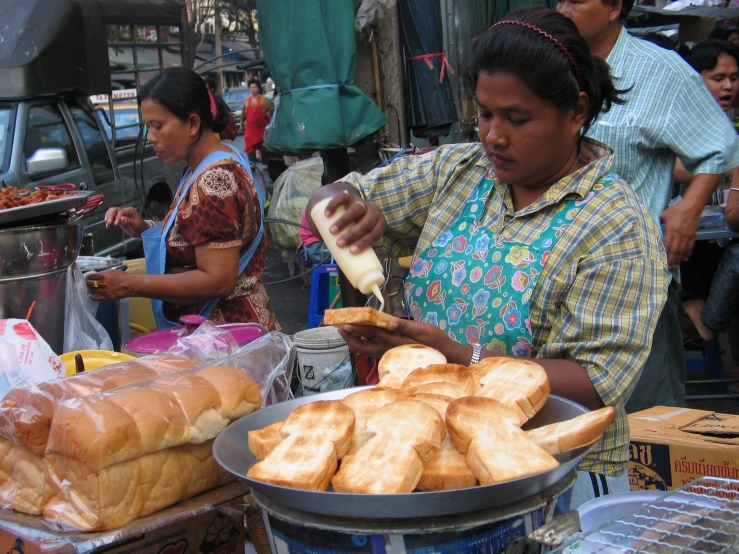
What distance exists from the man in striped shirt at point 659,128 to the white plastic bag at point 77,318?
2.00 metres

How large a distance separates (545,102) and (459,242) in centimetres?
42

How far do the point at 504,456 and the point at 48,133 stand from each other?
21.9 ft

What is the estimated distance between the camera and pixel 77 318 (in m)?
2.60

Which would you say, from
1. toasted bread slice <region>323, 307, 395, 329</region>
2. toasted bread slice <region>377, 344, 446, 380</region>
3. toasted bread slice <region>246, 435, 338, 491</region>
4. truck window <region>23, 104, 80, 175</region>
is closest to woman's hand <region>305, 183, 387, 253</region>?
toasted bread slice <region>323, 307, 395, 329</region>

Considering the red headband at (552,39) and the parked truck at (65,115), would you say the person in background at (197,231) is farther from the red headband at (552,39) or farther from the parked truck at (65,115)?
the parked truck at (65,115)

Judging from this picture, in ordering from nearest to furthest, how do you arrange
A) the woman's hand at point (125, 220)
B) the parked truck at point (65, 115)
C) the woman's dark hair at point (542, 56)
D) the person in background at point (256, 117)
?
1. the woman's dark hair at point (542, 56)
2. the woman's hand at point (125, 220)
3. the parked truck at point (65, 115)
4. the person in background at point (256, 117)

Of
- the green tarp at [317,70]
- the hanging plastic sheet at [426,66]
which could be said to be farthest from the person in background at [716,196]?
the green tarp at [317,70]

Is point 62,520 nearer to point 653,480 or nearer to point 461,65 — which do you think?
point 653,480

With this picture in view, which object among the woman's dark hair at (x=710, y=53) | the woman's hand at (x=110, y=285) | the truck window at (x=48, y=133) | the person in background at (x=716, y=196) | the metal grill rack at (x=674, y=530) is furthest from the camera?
the truck window at (x=48, y=133)

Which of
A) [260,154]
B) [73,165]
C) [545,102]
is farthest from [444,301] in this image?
[260,154]

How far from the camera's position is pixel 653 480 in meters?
3.02

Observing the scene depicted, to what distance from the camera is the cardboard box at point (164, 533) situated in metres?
1.34

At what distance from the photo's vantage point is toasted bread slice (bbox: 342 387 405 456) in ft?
4.28

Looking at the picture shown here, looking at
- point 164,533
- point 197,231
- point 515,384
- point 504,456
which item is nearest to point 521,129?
point 515,384
